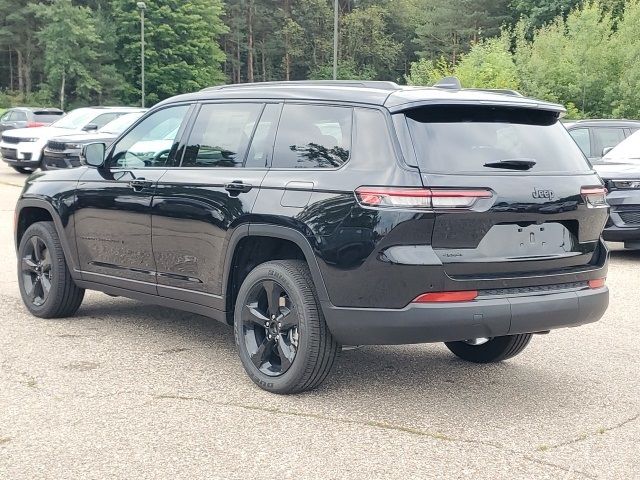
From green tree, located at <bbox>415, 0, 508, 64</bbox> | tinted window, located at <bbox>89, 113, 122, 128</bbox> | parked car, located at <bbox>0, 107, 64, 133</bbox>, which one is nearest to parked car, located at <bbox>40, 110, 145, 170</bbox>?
tinted window, located at <bbox>89, 113, 122, 128</bbox>

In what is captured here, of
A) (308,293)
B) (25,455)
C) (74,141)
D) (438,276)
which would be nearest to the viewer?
(25,455)

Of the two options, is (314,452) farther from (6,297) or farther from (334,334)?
(6,297)

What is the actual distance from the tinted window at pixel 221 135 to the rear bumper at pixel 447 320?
1347 millimetres

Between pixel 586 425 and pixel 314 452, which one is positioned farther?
pixel 586 425

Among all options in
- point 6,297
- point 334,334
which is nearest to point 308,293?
point 334,334

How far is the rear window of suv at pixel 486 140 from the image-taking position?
4.62m

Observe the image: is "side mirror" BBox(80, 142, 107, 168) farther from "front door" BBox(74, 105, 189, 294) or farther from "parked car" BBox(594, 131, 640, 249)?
"parked car" BBox(594, 131, 640, 249)

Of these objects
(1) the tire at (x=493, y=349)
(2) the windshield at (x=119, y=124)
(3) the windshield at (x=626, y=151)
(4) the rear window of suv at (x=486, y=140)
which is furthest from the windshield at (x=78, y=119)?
(4) the rear window of suv at (x=486, y=140)

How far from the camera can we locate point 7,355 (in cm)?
578

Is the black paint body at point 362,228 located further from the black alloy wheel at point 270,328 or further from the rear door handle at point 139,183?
the black alloy wheel at point 270,328

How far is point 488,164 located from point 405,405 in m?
1.41

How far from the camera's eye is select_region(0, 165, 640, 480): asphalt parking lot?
13.0 ft

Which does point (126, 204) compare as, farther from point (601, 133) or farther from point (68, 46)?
point (68, 46)

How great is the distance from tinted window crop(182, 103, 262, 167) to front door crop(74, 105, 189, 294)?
0.69 feet
